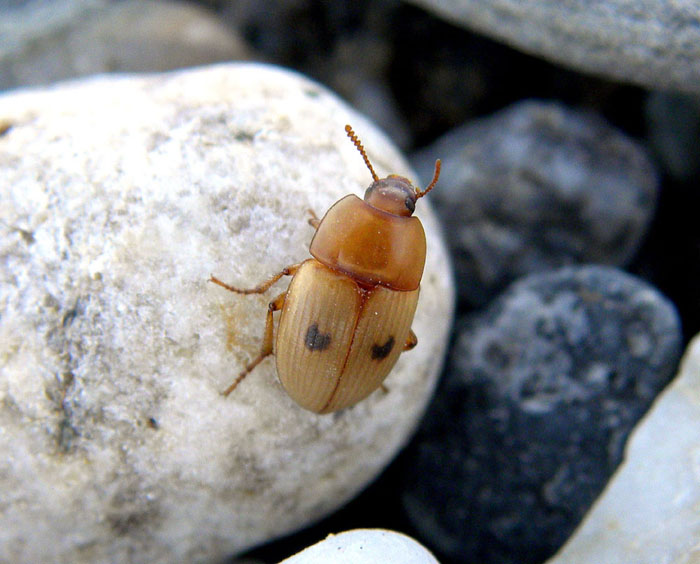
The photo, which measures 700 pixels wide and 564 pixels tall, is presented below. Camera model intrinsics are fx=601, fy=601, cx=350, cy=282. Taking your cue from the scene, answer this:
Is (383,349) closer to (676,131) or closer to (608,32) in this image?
(608,32)

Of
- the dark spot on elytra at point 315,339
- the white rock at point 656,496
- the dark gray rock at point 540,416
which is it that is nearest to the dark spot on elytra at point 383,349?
the dark spot on elytra at point 315,339

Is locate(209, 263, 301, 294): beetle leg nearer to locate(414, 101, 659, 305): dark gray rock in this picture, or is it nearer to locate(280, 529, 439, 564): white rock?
locate(280, 529, 439, 564): white rock

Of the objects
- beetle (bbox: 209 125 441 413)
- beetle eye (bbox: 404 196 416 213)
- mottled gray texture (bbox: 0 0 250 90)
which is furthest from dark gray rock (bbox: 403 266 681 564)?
mottled gray texture (bbox: 0 0 250 90)

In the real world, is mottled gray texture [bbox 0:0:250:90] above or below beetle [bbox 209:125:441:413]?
below

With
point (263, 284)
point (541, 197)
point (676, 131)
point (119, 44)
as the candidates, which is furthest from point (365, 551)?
point (119, 44)

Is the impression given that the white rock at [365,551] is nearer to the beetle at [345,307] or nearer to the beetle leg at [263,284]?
the beetle at [345,307]

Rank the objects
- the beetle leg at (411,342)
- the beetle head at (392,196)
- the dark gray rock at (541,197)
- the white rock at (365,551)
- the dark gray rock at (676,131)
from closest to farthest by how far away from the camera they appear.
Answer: the white rock at (365,551)
the beetle head at (392,196)
the beetle leg at (411,342)
the dark gray rock at (541,197)
the dark gray rock at (676,131)
